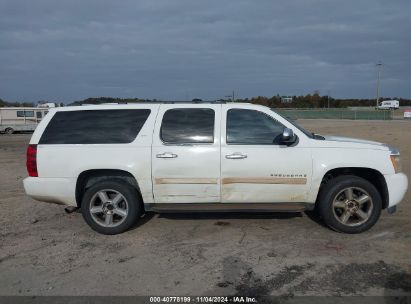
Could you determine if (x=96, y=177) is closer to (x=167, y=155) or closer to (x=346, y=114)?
(x=167, y=155)

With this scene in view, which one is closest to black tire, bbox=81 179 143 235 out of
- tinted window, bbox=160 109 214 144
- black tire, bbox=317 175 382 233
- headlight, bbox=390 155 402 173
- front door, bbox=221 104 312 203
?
tinted window, bbox=160 109 214 144

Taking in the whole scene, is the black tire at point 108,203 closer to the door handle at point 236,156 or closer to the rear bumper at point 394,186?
the door handle at point 236,156

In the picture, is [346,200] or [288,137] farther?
[346,200]

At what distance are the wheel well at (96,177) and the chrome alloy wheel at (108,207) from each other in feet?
0.74

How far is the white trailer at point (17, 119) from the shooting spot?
1375 inches

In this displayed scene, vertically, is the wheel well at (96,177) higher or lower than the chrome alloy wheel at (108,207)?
higher

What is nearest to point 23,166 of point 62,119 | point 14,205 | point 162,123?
point 14,205

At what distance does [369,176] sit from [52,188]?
4474 mm

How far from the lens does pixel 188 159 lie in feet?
18.2

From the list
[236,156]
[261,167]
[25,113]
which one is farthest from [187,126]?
[25,113]

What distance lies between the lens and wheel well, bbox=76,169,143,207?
579 centimetres

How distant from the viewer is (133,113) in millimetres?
5809

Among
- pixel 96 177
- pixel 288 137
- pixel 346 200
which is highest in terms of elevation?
pixel 288 137

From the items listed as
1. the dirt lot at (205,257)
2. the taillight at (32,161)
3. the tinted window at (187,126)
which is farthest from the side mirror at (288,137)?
the taillight at (32,161)
